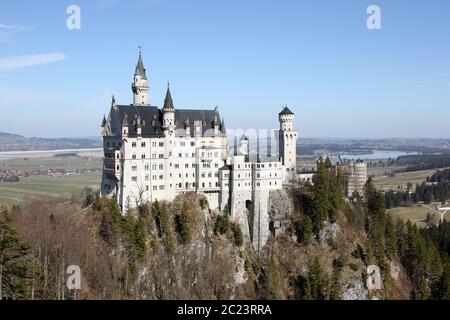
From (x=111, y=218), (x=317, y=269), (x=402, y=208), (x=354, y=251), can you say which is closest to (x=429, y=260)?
(x=354, y=251)

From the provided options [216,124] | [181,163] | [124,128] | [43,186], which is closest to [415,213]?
[216,124]

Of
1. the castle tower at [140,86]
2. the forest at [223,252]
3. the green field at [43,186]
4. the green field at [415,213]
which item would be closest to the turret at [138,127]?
the castle tower at [140,86]

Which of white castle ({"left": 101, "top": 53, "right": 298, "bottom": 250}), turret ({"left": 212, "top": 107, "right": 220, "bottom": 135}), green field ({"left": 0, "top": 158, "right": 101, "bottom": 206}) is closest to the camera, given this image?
white castle ({"left": 101, "top": 53, "right": 298, "bottom": 250})

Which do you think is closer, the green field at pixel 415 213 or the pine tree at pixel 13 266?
the pine tree at pixel 13 266

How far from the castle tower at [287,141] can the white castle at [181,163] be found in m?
0.43

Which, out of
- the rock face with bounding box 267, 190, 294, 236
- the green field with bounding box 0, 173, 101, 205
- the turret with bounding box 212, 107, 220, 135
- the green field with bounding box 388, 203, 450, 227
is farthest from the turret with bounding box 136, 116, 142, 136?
the green field with bounding box 388, 203, 450, 227

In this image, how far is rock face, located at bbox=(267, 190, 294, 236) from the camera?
84.9 m

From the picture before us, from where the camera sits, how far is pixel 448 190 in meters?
175

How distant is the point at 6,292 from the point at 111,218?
24.2 meters

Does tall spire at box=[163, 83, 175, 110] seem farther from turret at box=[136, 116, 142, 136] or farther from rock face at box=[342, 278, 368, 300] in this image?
rock face at box=[342, 278, 368, 300]

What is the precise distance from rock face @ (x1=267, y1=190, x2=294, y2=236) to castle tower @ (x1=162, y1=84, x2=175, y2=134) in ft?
69.8

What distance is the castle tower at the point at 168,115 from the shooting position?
8038 centimetres

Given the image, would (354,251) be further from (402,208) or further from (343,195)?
(402,208)

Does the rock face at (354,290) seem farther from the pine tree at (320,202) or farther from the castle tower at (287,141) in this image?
the castle tower at (287,141)
